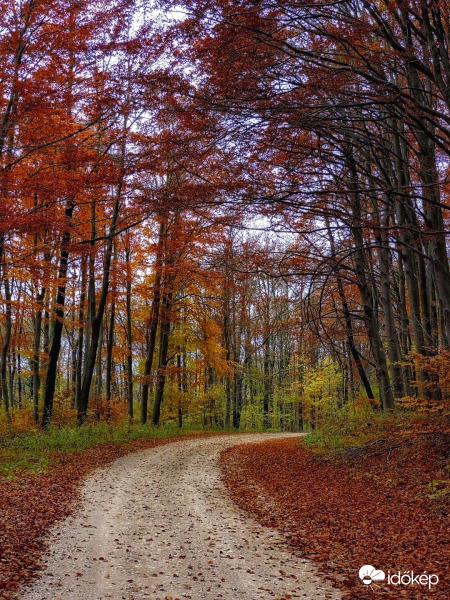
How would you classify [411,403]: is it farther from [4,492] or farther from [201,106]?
[4,492]

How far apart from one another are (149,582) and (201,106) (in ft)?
21.8

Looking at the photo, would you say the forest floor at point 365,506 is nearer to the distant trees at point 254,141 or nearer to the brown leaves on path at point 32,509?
the distant trees at point 254,141

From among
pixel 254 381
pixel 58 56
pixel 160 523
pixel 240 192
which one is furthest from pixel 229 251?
pixel 254 381

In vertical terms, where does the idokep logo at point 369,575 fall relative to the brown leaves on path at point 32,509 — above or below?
below

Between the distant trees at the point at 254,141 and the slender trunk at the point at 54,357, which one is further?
the slender trunk at the point at 54,357

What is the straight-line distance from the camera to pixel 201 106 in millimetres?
7043

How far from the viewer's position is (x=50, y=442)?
1302 centimetres

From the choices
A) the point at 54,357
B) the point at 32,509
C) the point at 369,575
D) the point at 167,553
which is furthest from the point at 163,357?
the point at 369,575

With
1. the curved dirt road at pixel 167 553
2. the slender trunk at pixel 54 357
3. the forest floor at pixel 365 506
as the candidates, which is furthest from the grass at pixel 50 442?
the forest floor at pixel 365 506

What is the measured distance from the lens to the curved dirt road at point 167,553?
4.59m

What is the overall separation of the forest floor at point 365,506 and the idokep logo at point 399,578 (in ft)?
0.14

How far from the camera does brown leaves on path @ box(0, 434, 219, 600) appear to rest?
4910 mm

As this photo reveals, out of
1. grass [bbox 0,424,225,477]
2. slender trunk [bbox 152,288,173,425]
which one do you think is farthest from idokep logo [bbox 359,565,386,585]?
slender trunk [bbox 152,288,173,425]

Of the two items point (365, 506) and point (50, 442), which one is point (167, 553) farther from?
point (50, 442)
